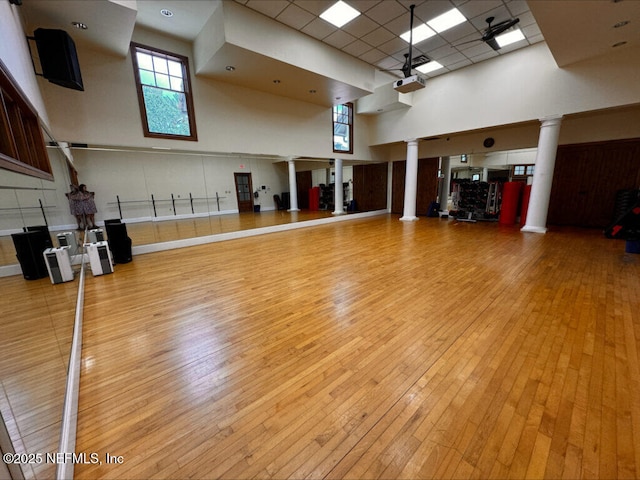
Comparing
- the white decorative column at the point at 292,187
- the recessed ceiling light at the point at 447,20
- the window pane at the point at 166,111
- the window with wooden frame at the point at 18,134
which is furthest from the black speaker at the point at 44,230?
the recessed ceiling light at the point at 447,20

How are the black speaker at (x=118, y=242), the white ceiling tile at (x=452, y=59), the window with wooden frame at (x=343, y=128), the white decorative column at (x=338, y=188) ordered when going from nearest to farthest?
the black speaker at (x=118, y=242), the white ceiling tile at (x=452, y=59), the window with wooden frame at (x=343, y=128), the white decorative column at (x=338, y=188)

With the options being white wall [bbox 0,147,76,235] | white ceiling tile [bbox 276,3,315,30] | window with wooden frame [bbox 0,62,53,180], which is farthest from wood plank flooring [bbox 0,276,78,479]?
white ceiling tile [bbox 276,3,315,30]

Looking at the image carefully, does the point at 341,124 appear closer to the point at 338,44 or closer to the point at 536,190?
the point at 338,44

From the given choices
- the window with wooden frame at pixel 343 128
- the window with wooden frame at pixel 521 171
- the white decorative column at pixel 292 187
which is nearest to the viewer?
the window with wooden frame at pixel 343 128

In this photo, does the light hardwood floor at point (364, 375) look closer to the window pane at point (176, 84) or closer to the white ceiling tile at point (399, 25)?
the window pane at point (176, 84)

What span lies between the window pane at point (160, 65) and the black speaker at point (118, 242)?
12.2 ft

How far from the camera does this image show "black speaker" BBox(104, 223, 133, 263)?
455cm

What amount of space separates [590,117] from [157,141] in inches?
454

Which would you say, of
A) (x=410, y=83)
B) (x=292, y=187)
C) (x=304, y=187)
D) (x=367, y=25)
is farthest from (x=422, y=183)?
(x=367, y=25)

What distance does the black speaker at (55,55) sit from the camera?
10.8 feet

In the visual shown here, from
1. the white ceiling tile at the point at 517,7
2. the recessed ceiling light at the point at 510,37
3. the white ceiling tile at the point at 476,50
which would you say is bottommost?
the white ceiling tile at the point at 517,7

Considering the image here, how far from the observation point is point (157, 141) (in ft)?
18.3

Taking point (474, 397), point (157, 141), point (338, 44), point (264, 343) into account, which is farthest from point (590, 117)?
point (157, 141)

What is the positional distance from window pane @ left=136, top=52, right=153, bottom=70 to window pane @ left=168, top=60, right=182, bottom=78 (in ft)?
1.27
